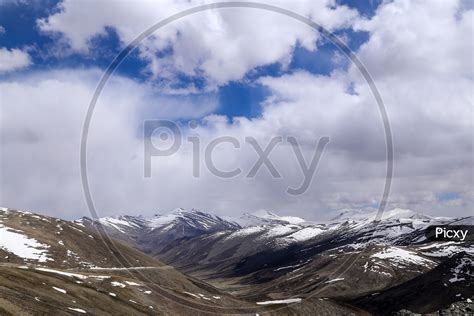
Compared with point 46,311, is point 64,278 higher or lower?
higher

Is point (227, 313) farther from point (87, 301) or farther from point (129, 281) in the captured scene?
point (87, 301)

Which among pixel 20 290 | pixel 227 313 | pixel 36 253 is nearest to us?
pixel 20 290

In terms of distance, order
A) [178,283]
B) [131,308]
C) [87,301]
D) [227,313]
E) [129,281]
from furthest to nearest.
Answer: [178,283] < [227,313] < [129,281] < [131,308] < [87,301]

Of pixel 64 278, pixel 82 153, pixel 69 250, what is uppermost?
pixel 69 250

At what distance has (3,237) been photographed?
183 meters

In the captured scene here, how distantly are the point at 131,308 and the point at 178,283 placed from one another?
95.1 metres

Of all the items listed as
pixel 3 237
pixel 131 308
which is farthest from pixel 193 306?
pixel 3 237

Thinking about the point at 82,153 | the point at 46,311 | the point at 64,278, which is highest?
the point at 82,153

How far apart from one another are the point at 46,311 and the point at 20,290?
13.3 metres

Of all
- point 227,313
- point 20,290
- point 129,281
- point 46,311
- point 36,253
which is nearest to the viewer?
point 46,311

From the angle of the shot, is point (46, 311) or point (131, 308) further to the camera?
point (131, 308)

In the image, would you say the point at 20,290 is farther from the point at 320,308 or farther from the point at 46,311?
the point at 320,308

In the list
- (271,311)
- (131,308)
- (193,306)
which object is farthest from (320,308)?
(131,308)

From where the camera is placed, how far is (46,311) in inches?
2758
